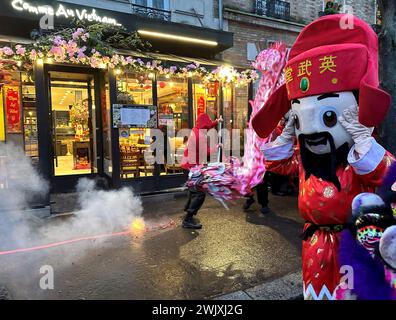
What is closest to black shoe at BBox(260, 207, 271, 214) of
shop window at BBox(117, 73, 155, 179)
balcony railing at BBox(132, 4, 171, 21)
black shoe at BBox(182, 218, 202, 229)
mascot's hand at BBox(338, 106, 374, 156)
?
black shoe at BBox(182, 218, 202, 229)

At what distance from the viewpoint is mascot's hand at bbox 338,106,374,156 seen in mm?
2068

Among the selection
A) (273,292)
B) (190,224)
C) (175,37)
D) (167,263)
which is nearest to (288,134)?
(273,292)

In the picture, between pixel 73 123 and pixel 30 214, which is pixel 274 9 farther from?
pixel 30 214

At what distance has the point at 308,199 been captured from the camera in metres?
2.39

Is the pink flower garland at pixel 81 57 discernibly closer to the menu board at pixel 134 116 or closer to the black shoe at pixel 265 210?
the menu board at pixel 134 116

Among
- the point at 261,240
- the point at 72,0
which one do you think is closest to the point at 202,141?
the point at 261,240

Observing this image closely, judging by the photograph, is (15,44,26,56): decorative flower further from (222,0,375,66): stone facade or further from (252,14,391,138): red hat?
(222,0,375,66): stone facade

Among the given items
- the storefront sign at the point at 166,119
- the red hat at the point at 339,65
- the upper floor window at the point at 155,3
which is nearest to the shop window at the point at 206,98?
the storefront sign at the point at 166,119

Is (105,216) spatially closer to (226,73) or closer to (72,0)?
(226,73)

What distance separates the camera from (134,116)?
304 inches

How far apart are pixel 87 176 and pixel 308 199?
271 inches

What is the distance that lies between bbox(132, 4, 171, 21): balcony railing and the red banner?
3651 millimetres

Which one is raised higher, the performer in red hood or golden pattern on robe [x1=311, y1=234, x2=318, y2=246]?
the performer in red hood
